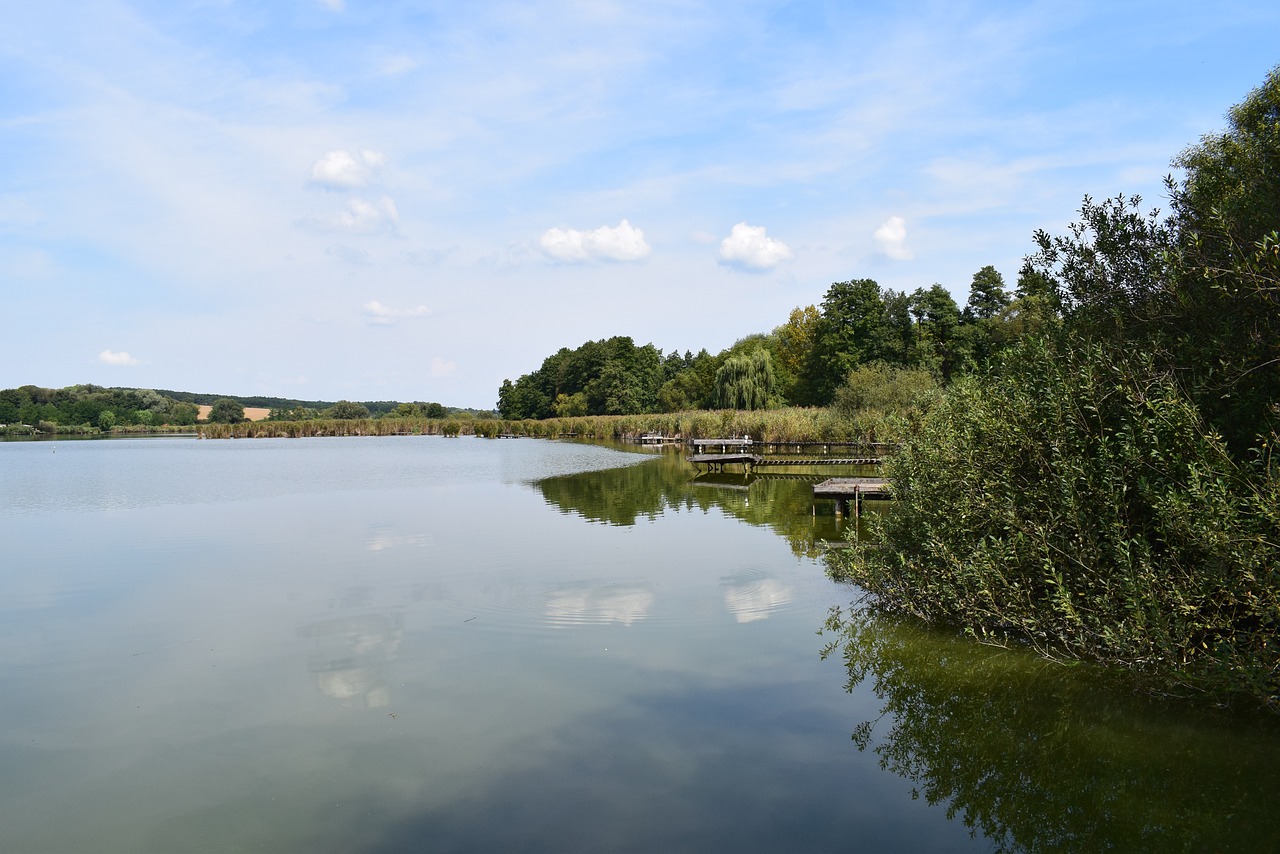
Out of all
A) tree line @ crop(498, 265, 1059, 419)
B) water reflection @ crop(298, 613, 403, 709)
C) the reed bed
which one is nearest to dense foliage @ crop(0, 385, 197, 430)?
the reed bed

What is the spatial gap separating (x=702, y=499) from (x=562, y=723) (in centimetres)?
1666

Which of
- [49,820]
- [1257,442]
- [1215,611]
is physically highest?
[1257,442]

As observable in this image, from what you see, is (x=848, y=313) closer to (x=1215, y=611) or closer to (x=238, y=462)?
(x=238, y=462)

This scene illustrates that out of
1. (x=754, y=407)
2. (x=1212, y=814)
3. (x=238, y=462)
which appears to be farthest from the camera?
(x=754, y=407)

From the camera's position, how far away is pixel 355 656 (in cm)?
918

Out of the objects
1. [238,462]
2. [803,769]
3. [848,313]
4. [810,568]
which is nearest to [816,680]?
[803,769]

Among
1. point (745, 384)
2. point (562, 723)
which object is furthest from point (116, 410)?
point (562, 723)

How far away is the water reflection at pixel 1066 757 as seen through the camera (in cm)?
→ 534

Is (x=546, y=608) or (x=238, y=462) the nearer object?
(x=546, y=608)

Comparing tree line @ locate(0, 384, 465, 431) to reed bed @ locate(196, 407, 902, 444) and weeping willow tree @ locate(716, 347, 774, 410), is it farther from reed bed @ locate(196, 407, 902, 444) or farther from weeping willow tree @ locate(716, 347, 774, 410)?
weeping willow tree @ locate(716, 347, 774, 410)

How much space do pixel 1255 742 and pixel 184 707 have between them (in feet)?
29.9

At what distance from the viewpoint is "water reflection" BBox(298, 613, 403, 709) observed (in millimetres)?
8008

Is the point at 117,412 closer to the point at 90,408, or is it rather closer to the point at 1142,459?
the point at 90,408

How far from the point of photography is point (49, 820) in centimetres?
570
